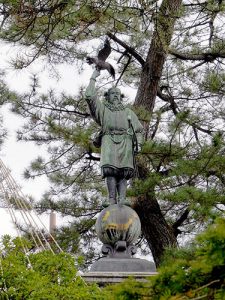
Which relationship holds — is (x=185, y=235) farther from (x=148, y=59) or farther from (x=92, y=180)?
(x=148, y=59)

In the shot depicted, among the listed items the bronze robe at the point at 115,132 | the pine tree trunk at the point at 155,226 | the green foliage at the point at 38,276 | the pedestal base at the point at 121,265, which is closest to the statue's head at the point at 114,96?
the bronze robe at the point at 115,132

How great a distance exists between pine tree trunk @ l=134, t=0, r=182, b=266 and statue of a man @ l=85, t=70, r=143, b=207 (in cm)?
101

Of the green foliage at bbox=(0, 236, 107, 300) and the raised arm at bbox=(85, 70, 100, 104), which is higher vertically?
the raised arm at bbox=(85, 70, 100, 104)

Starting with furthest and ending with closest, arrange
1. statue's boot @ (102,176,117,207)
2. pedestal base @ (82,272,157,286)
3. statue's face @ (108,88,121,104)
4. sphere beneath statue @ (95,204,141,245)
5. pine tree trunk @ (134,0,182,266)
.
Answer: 1. pine tree trunk @ (134,0,182,266)
2. statue's face @ (108,88,121,104)
3. statue's boot @ (102,176,117,207)
4. sphere beneath statue @ (95,204,141,245)
5. pedestal base @ (82,272,157,286)

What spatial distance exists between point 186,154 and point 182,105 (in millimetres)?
2012

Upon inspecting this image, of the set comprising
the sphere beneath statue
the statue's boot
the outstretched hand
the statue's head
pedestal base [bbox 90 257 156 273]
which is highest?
the outstretched hand

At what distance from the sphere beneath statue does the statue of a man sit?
108mm

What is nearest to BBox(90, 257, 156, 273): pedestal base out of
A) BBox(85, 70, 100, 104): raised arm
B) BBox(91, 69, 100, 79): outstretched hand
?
BBox(85, 70, 100, 104): raised arm

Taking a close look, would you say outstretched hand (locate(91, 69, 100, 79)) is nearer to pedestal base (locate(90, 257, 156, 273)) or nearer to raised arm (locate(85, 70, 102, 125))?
raised arm (locate(85, 70, 102, 125))

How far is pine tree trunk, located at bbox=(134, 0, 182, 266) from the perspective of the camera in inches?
226

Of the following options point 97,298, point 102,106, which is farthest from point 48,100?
point 97,298

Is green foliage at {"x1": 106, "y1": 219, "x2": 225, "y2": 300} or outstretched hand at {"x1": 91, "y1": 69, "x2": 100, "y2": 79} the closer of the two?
green foliage at {"x1": 106, "y1": 219, "x2": 225, "y2": 300}

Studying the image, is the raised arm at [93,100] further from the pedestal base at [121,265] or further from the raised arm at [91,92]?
the pedestal base at [121,265]

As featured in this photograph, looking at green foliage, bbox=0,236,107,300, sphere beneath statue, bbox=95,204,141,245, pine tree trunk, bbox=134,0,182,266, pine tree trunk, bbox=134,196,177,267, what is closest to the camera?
green foliage, bbox=0,236,107,300
